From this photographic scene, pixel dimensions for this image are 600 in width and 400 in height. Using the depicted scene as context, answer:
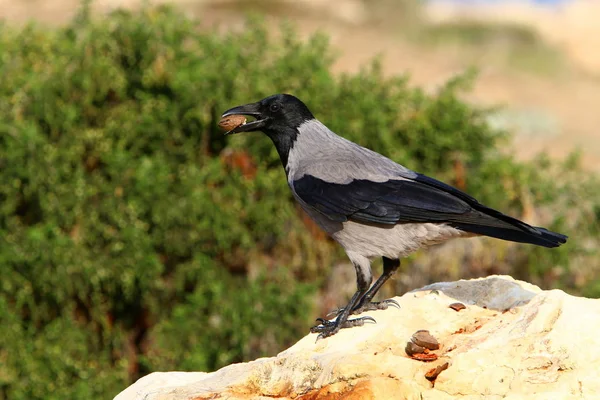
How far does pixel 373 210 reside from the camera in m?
5.75

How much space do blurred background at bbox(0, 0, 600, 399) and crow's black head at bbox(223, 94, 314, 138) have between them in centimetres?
222

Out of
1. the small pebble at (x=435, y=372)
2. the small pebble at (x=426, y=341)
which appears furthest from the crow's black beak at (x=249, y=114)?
the small pebble at (x=435, y=372)

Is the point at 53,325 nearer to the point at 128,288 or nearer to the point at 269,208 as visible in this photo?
the point at 128,288

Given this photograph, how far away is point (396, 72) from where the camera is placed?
25.0 m

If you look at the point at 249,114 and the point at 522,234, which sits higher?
the point at 249,114

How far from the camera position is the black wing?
5.48m

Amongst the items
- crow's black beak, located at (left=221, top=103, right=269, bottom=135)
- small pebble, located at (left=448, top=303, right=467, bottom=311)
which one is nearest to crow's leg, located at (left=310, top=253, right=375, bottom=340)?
small pebble, located at (left=448, top=303, right=467, bottom=311)

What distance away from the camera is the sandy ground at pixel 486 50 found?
2291 cm

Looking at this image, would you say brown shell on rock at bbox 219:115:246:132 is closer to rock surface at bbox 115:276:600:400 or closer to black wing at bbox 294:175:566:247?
black wing at bbox 294:175:566:247

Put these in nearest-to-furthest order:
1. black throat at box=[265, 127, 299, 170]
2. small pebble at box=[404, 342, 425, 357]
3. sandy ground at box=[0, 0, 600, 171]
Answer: small pebble at box=[404, 342, 425, 357], black throat at box=[265, 127, 299, 170], sandy ground at box=[0, 0, 600, 171]

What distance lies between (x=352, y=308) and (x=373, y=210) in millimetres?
637

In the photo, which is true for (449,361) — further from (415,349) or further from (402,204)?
(402,204)

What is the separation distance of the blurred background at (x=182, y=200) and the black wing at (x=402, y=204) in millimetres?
2459

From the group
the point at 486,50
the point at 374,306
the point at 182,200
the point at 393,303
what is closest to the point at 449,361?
the point at 393,303
